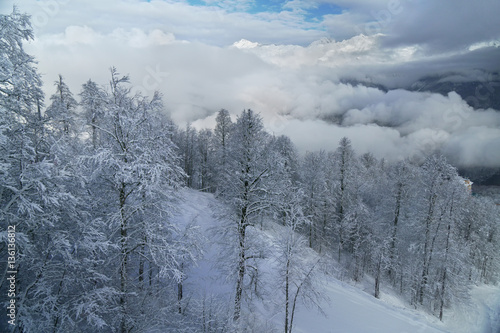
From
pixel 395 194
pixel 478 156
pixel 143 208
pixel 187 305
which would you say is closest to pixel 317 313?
pixel 187 305

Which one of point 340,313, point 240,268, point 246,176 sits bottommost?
point 340,313

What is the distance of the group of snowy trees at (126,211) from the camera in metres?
7.64

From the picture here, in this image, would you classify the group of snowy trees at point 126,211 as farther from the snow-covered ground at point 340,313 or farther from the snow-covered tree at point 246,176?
the snow-covered ground at point 340,313

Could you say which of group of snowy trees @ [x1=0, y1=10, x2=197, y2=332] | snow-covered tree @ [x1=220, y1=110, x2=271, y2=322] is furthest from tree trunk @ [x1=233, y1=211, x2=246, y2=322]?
group of snowy trees @ [x1=0, y1=10, x2=197, y2=332]

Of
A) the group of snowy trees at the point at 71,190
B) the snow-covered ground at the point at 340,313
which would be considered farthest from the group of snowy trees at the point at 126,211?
the snow-covered ground at the point at 340,313

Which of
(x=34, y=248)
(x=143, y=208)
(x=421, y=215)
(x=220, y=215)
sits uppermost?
(x=143, y=208)

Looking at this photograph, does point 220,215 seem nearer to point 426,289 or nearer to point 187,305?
point 187,305

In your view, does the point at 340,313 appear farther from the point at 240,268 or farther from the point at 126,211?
the point at 126,211

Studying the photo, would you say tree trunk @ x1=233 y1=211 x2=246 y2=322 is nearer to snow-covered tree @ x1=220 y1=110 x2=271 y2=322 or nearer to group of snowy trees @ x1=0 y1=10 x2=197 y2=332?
snow-covered tree @ x1=220 y1=110 x2=271 y2=322

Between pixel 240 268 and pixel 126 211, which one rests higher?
pixel 126 211

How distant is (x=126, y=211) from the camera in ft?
28.5

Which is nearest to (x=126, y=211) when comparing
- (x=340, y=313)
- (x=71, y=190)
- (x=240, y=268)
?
(x=71, y=190)

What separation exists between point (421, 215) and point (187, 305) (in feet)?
76.4

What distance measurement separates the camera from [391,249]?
26.7m
